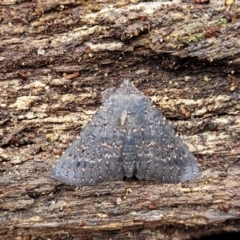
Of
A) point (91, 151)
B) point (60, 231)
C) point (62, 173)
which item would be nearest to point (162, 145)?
point (91, 151)

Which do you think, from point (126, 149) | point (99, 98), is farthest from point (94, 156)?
point (99, 98)

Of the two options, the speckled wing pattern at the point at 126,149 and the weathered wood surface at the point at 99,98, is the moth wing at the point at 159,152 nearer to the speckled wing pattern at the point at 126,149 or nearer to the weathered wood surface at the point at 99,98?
the speckled wing pattern at the point at 126,149

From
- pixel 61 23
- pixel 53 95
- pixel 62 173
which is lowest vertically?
pixel 62 173

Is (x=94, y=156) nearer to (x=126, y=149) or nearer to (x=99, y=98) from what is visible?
(x=126, y=149)

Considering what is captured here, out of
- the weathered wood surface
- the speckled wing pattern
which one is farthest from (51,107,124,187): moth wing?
the weathered wood surface

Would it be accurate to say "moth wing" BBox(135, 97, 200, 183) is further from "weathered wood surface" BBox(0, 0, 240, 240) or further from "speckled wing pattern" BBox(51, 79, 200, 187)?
"weathered wood surface" BBox(0, 0, 240, 240)

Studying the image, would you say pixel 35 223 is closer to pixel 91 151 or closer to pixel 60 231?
pixel 60 231

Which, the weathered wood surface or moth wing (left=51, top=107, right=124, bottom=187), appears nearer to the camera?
moth wing (left=51, top=107, right=124, bottom=187)
